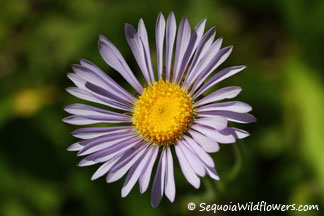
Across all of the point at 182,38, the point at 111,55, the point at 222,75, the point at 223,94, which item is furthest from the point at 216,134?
the point at 111,55

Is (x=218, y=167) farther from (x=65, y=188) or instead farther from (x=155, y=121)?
(x=65, y=188)

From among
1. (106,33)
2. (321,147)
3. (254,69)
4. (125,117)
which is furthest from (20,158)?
(321,147)

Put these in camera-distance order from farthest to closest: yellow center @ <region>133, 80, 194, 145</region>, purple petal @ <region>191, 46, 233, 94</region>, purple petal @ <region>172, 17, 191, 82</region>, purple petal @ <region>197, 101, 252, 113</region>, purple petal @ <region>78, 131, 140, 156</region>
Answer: yellow center @ <region>133, 80, 194, 145</region>, purple petal @ <region>78, 131, 140, 156</region>, purple petal @ <region>172, 17, 191, 82</region>, purple petal @ <region>191, 46, 233, 94</region>, purple petal @ <region>197, 101, 252, 113</region>

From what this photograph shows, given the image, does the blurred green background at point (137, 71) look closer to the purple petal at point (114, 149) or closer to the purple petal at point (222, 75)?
the purple petal at point (114, 149)

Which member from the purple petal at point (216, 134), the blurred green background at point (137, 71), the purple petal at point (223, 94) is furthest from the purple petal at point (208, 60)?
the blurred green background at point (137, 71)

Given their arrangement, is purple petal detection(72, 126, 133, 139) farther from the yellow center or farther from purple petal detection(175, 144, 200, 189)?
purple petal detection(175, 144, 200, 189)

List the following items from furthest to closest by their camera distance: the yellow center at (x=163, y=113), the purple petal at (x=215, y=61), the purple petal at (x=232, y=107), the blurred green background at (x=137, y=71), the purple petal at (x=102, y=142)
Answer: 1. the blurred green background at (x=137, y=71)
2. the yellow center at (x=163, y=113)
3. the purple petal at (x=102, y=142)
4. the purple petal at (x=215, y=61)
5. the purple petal at (x=232, y=107)

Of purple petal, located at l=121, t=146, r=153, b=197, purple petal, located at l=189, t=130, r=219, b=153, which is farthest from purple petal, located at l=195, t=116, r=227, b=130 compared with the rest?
purple petal, located at l=121, t=146, r=153, b=197
